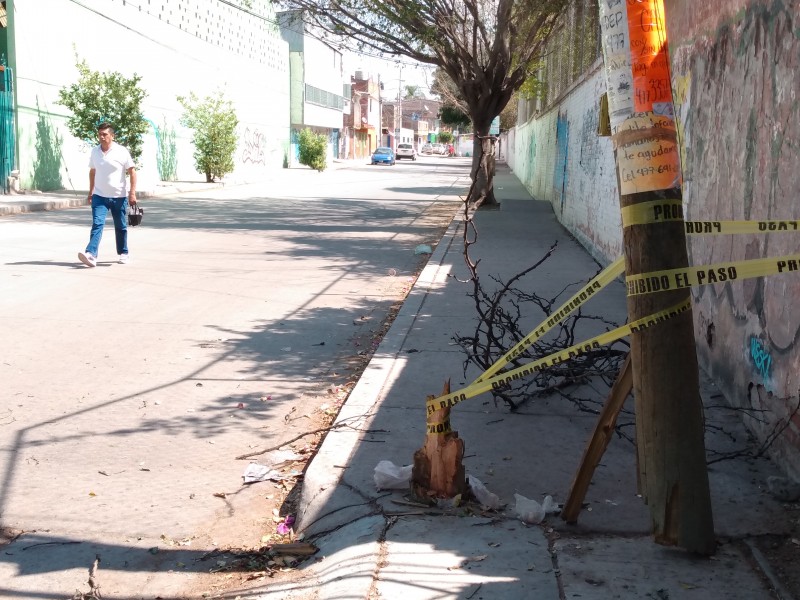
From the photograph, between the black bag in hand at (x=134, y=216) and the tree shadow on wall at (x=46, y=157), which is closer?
the black bag in hand at (x=134, y=216)

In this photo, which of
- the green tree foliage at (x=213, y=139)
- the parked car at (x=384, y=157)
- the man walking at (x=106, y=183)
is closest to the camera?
the man walking at (x=106, y=183)

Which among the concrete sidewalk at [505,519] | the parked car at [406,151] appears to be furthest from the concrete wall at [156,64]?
the parked car at [406,151]

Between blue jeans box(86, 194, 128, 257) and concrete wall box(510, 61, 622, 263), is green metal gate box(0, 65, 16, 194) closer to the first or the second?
blue jeans box(86, 194, 128, 257)

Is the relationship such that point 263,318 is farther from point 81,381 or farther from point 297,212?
point 297,212

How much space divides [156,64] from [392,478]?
110 feet

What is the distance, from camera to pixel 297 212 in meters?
21.7

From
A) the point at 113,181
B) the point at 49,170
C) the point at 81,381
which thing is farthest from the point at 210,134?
the point at 81,381

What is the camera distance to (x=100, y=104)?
24906mm

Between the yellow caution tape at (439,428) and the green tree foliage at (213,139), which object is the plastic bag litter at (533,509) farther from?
the green tree foliage at (213,139)

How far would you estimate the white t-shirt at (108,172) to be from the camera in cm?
1116

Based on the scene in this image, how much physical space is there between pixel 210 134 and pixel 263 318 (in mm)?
26422

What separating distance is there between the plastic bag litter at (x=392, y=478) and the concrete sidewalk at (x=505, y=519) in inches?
2.6

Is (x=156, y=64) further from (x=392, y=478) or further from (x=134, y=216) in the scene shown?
(x=392, y=478)

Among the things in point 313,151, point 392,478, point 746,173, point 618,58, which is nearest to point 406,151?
point 313,151
